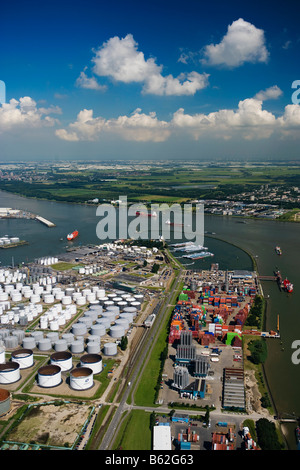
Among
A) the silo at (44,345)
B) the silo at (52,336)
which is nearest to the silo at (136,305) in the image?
the silo at (52,336)

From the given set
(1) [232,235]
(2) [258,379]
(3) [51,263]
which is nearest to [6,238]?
(3) [51,263]

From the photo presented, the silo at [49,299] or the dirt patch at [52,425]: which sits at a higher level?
the silo at [49,299]

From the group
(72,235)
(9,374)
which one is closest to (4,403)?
(9,374)

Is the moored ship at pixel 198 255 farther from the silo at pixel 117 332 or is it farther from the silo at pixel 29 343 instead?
the silo at pixel 29 343

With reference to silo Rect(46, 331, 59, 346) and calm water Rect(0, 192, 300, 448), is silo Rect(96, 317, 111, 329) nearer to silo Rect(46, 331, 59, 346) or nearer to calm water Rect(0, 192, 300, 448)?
silo Rect(46, 331, 59, 346)

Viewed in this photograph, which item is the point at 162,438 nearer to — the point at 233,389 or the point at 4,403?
the point at 233,389
